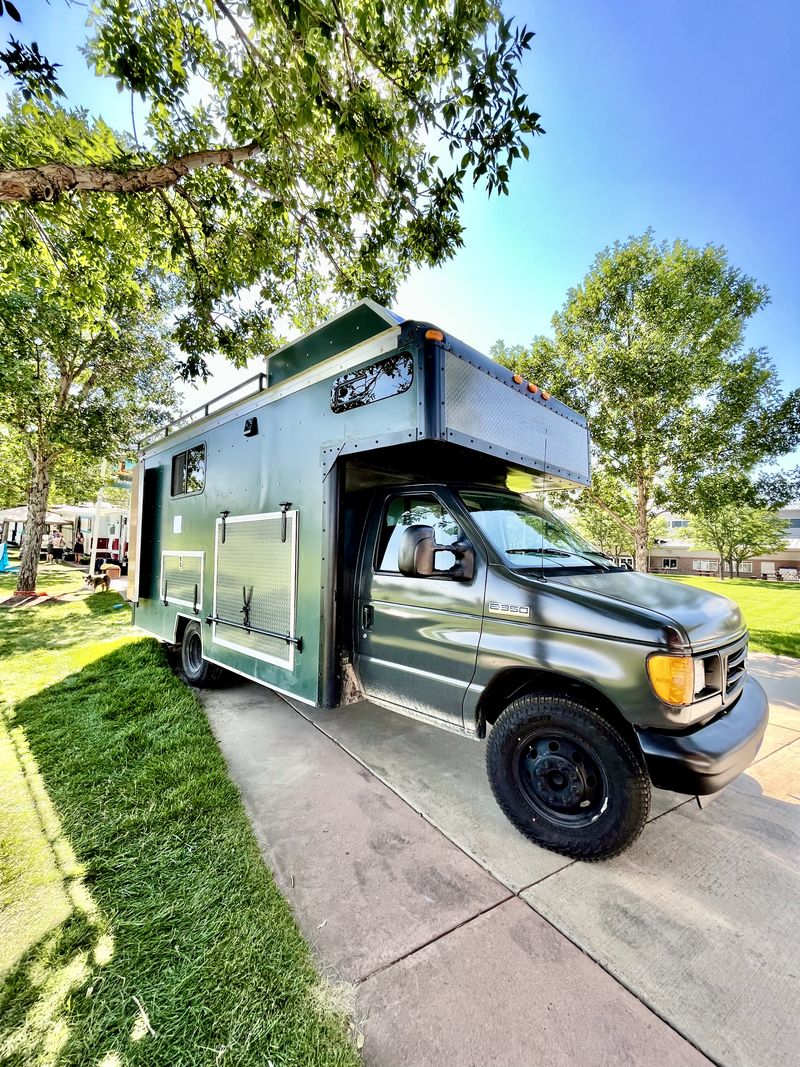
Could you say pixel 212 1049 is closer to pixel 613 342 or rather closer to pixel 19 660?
pixel 19 660

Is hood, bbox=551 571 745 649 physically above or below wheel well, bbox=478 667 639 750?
above

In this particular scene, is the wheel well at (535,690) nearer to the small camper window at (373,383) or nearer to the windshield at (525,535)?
the windshield at (525,535)

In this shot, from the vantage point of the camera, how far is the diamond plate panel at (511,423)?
2.96 meters

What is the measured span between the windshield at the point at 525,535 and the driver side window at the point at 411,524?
22cm

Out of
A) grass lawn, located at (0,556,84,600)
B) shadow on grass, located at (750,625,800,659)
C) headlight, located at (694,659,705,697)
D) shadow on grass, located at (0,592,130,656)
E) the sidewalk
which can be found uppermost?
headlight, located at (694,659,705,697)

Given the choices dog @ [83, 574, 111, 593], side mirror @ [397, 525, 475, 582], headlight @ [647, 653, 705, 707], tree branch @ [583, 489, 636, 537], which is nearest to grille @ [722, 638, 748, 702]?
headlight @ [647, 653, 705, 707]

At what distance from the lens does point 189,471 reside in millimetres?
5672

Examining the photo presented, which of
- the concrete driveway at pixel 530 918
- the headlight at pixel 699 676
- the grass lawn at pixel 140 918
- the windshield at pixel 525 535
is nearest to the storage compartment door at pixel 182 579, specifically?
the grass lawn at pixel 140 918

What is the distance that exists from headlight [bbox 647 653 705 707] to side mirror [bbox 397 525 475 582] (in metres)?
1.20

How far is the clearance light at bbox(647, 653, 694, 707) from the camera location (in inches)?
88.8

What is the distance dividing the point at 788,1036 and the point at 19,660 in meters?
8.45

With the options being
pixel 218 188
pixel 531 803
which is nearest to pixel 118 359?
pixel 218 188

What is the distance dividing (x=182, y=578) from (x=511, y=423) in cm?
452

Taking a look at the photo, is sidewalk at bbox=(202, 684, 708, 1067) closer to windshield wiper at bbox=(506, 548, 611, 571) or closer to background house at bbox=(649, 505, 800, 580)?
windshield wiper at bbox=(506, 548, 611, 571)
